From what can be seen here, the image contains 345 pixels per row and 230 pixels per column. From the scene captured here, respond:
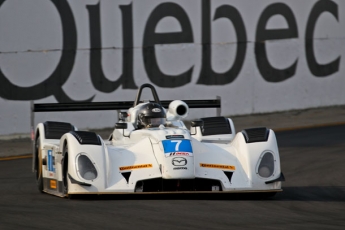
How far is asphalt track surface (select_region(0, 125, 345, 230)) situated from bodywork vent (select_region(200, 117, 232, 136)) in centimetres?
112

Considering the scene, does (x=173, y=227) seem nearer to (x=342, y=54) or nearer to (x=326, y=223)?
(x=326, y=223)

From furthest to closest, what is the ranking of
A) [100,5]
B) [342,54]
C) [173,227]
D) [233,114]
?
[342,54]
[233,114]
[100,5]
[173,227]

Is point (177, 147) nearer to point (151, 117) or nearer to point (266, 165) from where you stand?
point (266, 165)

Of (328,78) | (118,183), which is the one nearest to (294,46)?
(328,78)

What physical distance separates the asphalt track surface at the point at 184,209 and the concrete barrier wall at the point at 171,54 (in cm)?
422

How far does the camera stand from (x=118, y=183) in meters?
11.0

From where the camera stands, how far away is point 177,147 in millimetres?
11180

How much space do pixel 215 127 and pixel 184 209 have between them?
3377 millimetres

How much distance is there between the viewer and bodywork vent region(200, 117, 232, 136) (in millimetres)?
13336

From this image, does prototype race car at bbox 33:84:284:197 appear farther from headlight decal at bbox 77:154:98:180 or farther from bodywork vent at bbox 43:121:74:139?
bodywork vent at bbox 43:121:74:139

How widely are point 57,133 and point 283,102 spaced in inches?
365

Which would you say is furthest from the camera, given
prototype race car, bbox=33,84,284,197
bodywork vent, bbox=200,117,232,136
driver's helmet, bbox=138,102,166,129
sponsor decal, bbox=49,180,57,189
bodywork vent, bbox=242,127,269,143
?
bodywork vent, bbox=200,117,232,136

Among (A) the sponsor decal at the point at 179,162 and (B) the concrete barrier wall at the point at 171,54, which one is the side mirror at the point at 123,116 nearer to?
(A) the sponsor decal at the point at 179,162

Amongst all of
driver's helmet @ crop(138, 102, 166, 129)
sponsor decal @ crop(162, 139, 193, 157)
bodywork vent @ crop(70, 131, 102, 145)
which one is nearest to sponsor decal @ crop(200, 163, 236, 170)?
sponsor decal @ crop(162, 139, 193, 157)
